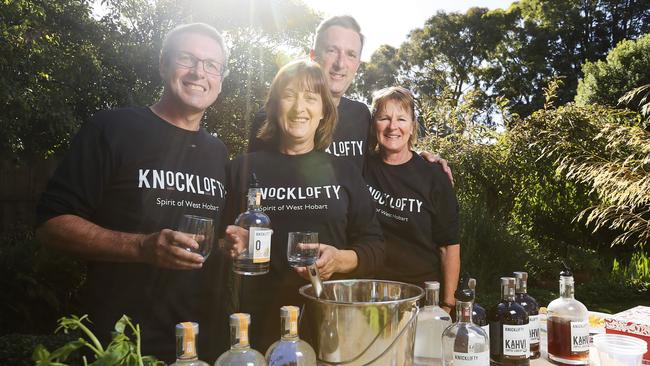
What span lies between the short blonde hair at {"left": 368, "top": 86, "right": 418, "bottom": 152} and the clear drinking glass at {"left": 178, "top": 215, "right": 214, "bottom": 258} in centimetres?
128

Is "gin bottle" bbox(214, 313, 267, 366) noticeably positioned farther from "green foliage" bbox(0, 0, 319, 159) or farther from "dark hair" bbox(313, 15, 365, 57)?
"green foliage" bbox(0, 0, 319, 159)

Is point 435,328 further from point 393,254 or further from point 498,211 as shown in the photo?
point 498,211

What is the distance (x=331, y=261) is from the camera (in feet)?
6.23

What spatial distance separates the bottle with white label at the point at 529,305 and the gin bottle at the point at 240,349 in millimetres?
961

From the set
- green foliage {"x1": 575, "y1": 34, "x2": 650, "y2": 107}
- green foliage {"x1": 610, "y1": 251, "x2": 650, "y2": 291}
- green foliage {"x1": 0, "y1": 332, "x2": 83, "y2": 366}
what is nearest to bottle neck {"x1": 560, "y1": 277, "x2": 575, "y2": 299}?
green foliage {"x1": 0, "y1": 332, "x2": 83, "y2": 366}

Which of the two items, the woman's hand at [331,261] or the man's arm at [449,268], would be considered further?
the man's arm at [449,268]

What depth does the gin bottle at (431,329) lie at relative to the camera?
1.66 m

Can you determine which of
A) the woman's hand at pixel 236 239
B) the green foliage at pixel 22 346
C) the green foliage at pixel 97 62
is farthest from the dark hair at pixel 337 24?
the green foliage at pixel 97 62

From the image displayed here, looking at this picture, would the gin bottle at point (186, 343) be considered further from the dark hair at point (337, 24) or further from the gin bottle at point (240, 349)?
the dark hair at point (337, 24)

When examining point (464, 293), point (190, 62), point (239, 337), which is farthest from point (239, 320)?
point (190, 62)

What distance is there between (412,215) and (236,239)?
104 cm

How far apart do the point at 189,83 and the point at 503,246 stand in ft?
17.8

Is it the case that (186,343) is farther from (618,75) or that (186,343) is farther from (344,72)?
(618,75)

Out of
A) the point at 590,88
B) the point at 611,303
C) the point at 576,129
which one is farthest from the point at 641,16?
the point at 611,303
